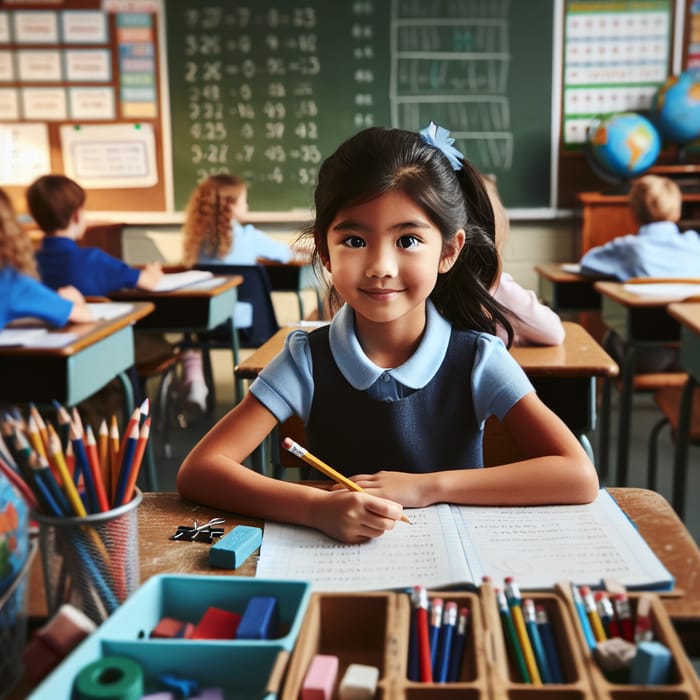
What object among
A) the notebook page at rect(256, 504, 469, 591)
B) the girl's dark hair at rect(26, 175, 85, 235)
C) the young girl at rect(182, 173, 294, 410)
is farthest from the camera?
the young girl at rect(182, 173, 294, 410)

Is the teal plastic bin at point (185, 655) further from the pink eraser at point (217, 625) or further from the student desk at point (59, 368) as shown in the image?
the student desk at point (59, 368)

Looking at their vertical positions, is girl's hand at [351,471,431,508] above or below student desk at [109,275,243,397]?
above

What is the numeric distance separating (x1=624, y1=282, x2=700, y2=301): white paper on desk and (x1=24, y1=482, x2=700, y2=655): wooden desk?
1.96 meters

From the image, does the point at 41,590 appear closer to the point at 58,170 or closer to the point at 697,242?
the point at 697,242

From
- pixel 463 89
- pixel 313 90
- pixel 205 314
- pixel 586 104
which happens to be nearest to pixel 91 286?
pixel 205 314

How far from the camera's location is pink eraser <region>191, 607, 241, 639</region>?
0.69m

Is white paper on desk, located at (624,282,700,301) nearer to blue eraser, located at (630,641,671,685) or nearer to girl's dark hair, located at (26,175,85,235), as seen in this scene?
girl's dark hair, located at (26,175,85,235)

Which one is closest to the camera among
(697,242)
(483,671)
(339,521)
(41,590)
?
(483,671)

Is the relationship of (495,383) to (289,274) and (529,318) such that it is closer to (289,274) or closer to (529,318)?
(529,318)

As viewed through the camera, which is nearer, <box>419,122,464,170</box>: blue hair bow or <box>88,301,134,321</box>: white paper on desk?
<box>419,122,464,170</box>: blue hair bow

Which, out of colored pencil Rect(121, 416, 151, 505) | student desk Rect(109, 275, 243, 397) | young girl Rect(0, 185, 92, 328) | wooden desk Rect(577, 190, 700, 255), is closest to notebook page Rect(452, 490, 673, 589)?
colored pencil Rect(121, 416, 151, 505)

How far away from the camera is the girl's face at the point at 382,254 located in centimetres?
114

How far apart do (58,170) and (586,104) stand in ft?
10.9

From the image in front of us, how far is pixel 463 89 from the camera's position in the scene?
5191 millimetres
